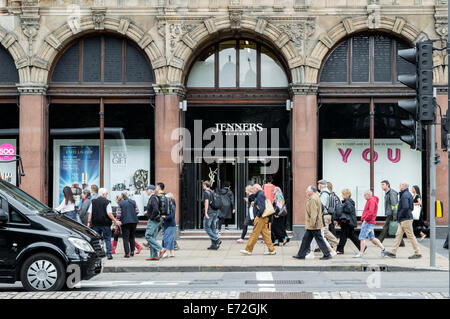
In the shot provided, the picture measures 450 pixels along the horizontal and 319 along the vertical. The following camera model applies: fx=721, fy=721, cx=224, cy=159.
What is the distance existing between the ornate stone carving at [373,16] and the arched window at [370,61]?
50 centimetres

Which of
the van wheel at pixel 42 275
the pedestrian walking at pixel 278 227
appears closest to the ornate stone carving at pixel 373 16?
the pedestrian walking at pixel 278 227

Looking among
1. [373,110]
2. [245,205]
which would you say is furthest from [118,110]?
[373,110]

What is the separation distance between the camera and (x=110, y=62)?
72.0ft

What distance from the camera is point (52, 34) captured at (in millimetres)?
21641

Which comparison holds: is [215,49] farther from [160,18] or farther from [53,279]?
[53,279]

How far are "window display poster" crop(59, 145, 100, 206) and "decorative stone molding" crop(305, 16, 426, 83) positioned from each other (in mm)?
7043

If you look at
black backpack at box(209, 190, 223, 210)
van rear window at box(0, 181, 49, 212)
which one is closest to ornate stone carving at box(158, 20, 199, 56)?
black backpack at box(209, 190, 223, 210)

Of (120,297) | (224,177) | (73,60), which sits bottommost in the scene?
(120,297)

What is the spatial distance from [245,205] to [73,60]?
272 inches

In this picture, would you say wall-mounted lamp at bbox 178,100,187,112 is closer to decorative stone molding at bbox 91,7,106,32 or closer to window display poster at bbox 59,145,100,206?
window display poster at bbox 59,145,100,206

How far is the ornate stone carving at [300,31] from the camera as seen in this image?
21.3 m

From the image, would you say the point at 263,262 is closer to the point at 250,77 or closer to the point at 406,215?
the point at 406,215

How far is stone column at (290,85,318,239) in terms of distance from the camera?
21312 mm

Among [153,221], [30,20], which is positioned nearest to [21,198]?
[153,221]
